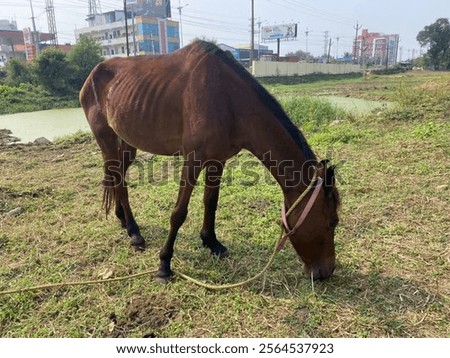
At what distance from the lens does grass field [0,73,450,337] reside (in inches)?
95.9

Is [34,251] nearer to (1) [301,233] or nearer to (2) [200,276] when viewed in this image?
(2) [200,276]

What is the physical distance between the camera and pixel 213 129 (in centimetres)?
265

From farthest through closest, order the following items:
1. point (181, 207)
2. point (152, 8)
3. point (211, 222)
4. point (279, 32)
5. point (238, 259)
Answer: point (279, 32) < point (152, 8) < point (211, 222) < point (238, 259) < point (181, 207)

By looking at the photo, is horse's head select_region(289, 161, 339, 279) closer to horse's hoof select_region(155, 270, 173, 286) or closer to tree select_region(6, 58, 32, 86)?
horse's hoof select_region(155, 270, 173, 286)

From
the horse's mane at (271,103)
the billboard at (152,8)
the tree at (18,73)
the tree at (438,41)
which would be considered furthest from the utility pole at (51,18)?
the horse's mane at (271,103)

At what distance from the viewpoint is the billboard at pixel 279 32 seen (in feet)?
207

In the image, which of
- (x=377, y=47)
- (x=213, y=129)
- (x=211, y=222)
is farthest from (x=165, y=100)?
(x=377, y=47)

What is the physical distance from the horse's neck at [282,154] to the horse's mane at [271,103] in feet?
0.10

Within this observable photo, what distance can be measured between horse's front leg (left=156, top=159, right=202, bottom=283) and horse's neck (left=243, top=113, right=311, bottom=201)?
539 millimetres

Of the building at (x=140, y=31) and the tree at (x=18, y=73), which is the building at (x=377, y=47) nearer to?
the building at (x=140, y=31)

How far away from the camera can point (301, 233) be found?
2.54 m

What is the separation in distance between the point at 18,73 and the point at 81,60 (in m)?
5.32

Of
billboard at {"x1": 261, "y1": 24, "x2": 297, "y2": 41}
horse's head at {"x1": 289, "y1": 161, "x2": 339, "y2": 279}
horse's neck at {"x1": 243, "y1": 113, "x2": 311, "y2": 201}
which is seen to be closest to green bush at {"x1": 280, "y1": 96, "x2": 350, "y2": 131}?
horse's neck at {"x1": 243, "y1": 113, "x2": 311, "y2": 201}

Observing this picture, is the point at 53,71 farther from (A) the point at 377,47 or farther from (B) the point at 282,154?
(A) the point at 377,47
